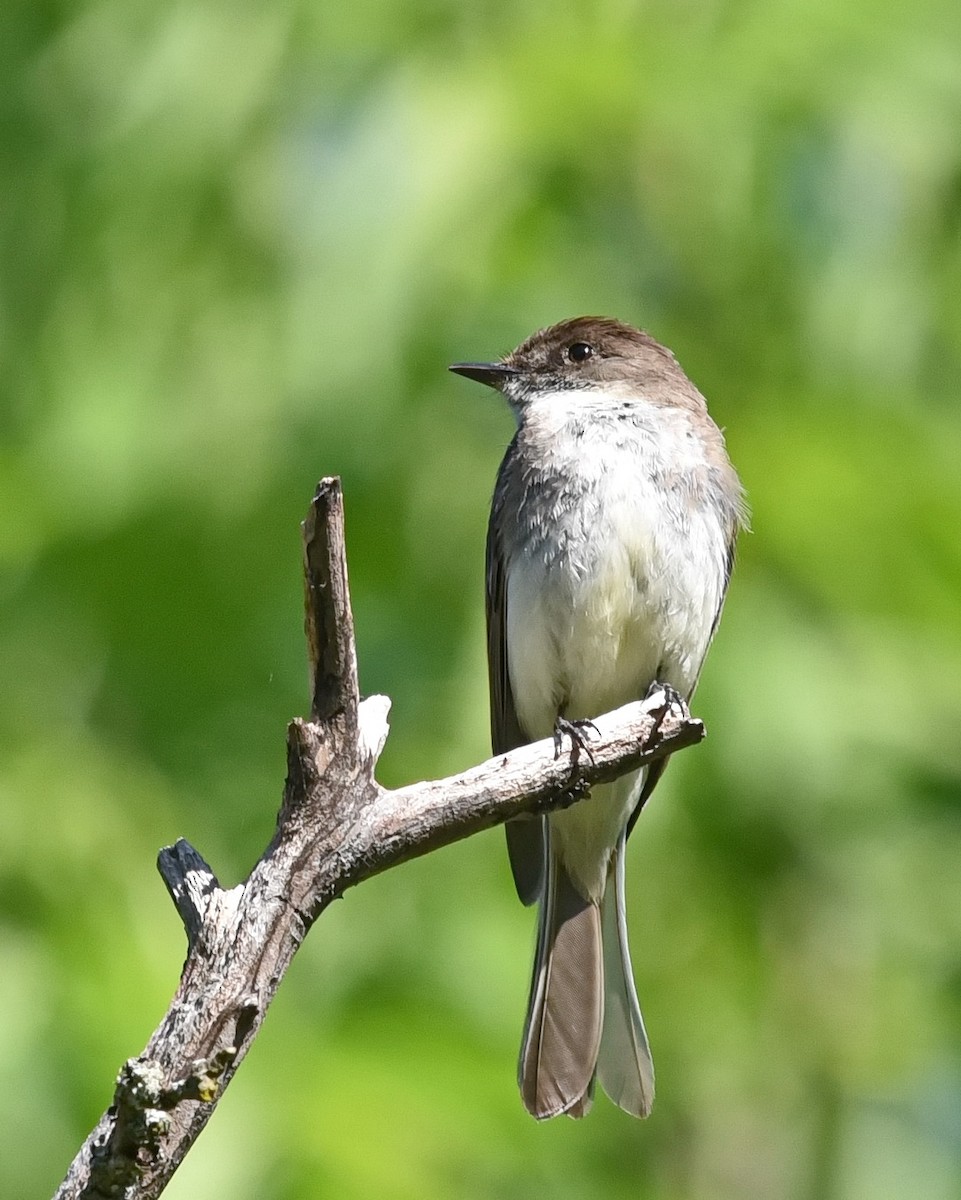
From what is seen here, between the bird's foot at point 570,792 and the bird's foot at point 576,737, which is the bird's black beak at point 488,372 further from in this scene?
the bird's foot at point 570,792

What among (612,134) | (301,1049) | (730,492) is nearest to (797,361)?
(730,492)

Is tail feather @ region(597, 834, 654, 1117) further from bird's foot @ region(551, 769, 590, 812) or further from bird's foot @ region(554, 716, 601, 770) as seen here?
bird's foot @ region(551, 769, 590, 812)

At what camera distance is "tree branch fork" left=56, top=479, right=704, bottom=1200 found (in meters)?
2.43

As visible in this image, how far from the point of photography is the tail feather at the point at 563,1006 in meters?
4.07

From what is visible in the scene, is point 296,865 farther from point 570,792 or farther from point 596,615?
point 596,615

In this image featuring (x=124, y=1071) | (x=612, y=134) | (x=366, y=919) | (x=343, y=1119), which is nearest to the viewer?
(x=124, y=1071)

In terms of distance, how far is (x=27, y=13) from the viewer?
4836 mm

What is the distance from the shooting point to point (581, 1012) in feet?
14.2

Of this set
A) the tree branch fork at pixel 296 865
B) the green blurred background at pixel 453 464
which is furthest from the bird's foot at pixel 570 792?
the green blurred background at pixel 453 464

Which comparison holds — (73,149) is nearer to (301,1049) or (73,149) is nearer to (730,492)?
(730,492)

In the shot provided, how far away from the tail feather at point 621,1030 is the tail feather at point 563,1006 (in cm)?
2

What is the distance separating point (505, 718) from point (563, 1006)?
0.90 m

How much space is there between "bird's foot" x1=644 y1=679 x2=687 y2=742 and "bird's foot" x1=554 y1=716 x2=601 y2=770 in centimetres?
12

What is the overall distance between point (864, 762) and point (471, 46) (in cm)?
200
